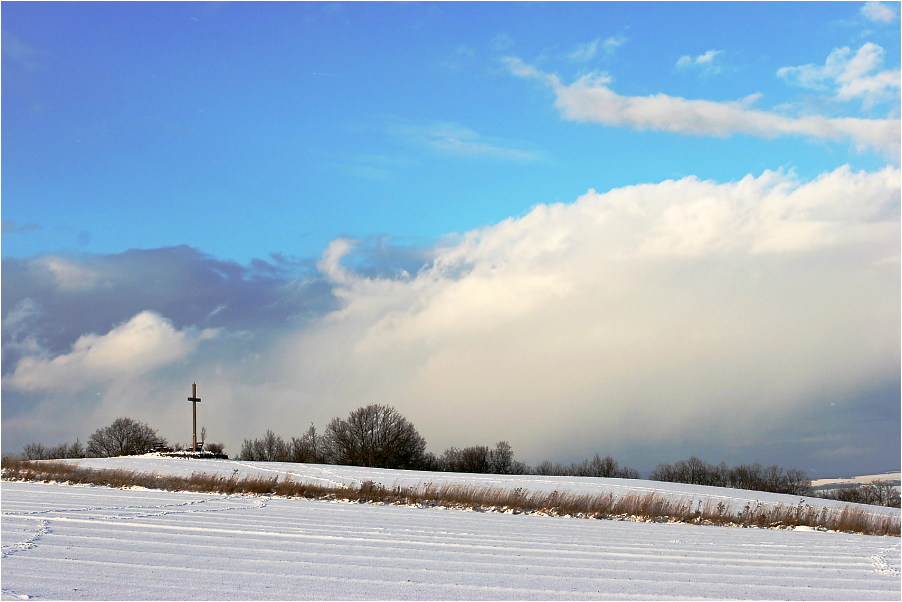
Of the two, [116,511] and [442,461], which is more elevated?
[116,511]

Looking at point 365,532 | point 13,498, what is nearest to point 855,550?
point 365,532

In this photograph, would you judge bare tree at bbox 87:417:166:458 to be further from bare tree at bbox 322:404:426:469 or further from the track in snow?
the track in snow

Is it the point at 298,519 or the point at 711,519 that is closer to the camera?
the point at 298,519

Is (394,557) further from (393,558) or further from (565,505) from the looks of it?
(565,505)

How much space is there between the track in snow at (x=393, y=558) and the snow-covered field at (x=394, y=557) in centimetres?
2

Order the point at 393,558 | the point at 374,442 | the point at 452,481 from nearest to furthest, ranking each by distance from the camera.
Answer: the point at 393,558
the point at 452,481
the point at 374,442

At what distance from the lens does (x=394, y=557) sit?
24.9ft

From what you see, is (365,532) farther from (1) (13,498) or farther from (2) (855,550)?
(1) (13,498)

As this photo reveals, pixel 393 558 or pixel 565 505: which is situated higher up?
pixel 393 558

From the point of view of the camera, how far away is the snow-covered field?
19.9 ft

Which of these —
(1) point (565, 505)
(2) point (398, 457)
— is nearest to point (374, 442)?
(2) point (398, 457)

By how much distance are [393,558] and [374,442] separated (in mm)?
54835

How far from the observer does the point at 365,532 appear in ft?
31.3

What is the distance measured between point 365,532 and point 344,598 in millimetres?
3873
